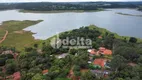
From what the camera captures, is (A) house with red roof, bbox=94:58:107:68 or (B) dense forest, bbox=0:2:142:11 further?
(B) dense forest, bbox=0:2:142:11

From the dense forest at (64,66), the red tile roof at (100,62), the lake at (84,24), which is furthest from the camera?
the lake at (84,24)

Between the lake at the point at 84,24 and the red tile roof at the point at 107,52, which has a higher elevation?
the red tile roof at the point at 107,52

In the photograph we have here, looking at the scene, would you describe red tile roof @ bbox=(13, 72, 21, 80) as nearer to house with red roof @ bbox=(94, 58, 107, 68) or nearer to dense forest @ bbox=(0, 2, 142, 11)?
house with red roof @ bbox=(94, 58, 107, 68)

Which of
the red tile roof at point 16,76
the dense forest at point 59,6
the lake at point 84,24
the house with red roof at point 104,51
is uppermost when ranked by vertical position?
the dense forest at point 59,6

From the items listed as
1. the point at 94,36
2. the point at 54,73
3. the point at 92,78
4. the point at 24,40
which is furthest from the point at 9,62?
the point at 94,36

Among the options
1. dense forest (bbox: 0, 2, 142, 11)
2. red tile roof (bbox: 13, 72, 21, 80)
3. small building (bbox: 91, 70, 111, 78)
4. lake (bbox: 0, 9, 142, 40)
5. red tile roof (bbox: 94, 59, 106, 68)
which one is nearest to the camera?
small building (bbox: 91, 70, 111, 78)

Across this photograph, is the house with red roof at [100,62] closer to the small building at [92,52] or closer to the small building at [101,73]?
the small building at [101,73]

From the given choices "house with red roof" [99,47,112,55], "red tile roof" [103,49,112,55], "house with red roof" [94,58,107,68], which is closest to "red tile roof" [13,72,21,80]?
"house with red roof" [94,58,107,68]

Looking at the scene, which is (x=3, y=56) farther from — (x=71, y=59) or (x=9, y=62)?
(x=71, y=59)

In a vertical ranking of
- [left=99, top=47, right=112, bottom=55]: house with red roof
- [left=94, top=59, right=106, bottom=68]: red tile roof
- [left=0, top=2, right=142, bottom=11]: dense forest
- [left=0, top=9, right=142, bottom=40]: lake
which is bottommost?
[left=0, top=9, right=142, bottom=40]: lake

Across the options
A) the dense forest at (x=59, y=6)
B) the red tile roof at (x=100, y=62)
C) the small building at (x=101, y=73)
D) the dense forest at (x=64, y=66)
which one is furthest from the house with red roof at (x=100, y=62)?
the dense forest at (x=59, y=6)

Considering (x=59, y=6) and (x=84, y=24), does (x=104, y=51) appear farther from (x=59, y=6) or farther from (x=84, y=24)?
(x=59, y=6)
